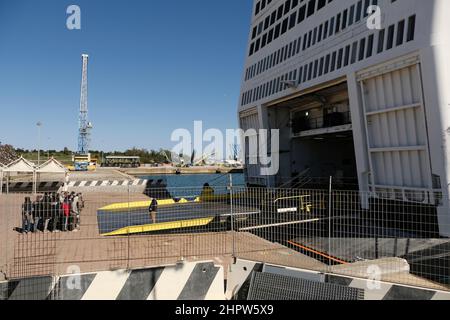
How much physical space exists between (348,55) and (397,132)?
4.30 m

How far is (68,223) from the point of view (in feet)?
43.0

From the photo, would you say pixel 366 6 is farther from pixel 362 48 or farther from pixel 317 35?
pixel 317 35

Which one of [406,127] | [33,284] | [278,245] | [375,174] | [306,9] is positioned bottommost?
[278,245]

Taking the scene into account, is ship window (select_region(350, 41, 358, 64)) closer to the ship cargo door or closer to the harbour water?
the ship cargo door

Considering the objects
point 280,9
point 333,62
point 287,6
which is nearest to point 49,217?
point 333,62

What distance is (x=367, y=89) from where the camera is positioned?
15.7 metres

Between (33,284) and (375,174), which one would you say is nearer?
(33,284)

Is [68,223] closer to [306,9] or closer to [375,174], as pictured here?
[375,174]

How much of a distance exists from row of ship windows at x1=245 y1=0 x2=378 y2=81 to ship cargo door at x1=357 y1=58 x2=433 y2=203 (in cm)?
286

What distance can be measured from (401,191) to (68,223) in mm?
12798

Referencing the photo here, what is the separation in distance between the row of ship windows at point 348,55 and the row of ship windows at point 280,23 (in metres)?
3.15

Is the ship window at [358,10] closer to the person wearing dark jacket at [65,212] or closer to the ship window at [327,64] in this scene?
the ship window at [327,64]

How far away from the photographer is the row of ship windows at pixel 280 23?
20234 mm
